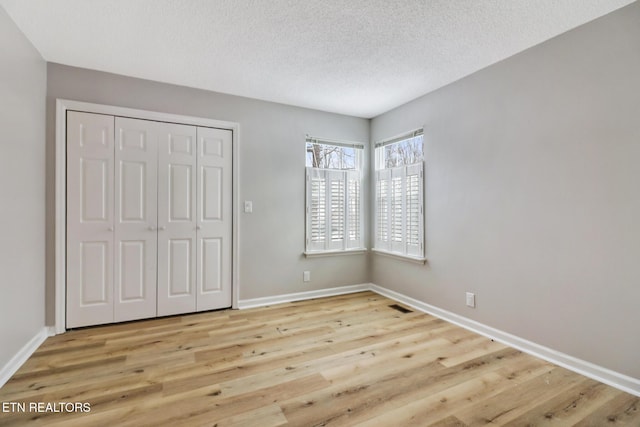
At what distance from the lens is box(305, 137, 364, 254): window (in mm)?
3959

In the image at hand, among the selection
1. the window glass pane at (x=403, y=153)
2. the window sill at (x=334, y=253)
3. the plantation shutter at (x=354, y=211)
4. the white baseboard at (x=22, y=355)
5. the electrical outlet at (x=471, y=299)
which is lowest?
the white baseboard at (x=22, y=355)

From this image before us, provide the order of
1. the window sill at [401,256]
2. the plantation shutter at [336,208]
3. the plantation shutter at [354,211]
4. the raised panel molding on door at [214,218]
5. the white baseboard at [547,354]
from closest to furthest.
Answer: the white baseboard at [547,354] < the raised panel molding on door at [214,218] < the window sill at [401,256] < the plantation shutter at [336,208] < the plantation shutter at [354,211]

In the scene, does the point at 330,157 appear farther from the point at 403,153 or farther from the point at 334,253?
the point at 334,253

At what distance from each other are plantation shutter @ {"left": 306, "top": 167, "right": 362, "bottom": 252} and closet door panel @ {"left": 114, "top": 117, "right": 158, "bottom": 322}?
1.78 metres

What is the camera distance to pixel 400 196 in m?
3.80

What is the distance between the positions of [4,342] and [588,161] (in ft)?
13.8

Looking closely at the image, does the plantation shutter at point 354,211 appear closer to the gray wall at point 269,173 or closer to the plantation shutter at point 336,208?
the plantation shutter at point 336,208

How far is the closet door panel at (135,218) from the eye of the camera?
3.01m

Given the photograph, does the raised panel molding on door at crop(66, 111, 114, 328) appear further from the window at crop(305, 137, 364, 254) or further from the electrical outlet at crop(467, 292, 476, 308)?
the electrical outlet at crop(467, 292, 476, 308)

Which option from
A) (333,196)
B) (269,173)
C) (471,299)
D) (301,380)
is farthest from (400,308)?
(269,173)

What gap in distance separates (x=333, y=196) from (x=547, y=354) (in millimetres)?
2699

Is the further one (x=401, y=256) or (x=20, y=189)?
(x=401, y=256)

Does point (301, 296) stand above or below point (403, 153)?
below

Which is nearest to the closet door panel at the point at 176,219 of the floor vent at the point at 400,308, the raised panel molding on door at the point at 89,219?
the raised panel molding on door at the point at 89,219
